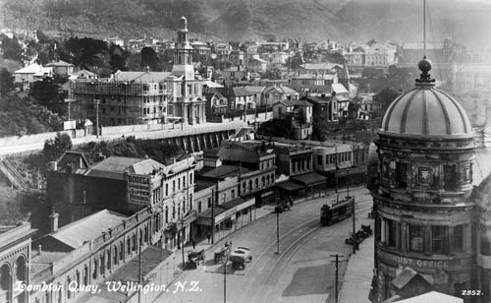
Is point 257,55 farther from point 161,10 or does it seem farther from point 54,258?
point 54,258

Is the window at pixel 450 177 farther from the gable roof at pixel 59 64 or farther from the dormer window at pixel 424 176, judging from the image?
the gable roof at pixel 59 64

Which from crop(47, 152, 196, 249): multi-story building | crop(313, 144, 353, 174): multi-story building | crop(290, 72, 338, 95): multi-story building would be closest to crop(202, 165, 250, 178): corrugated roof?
crop(47, 152, 196, 249): multi-story building

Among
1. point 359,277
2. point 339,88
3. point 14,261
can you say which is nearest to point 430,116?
point 359,277

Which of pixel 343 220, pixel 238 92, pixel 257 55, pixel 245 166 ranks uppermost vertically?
pixel 257 55

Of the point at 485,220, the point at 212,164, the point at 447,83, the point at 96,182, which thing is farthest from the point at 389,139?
the point at 447,83

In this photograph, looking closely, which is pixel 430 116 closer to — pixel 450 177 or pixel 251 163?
pixel 450 177

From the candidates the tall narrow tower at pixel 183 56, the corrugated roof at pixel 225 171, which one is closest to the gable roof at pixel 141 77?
the tall narrow tower at pixel 183 56

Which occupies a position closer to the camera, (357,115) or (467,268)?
(467,268)
